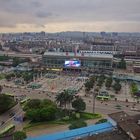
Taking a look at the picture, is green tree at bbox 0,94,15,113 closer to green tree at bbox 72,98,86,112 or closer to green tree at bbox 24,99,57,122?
green tree at bbox 24,99,57,122

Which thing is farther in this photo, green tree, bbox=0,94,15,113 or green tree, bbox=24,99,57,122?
green tree, bbox=0,94,15,113

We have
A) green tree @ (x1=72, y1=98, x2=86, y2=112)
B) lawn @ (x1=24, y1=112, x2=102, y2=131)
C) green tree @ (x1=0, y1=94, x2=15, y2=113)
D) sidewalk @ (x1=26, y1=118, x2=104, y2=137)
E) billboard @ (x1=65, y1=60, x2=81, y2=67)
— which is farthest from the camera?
billboard @ (x1=65, y1=60, x2=81, y2=67)

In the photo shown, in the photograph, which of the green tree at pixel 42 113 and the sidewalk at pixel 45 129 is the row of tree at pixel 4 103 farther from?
the sidewalk at pixel 45 129

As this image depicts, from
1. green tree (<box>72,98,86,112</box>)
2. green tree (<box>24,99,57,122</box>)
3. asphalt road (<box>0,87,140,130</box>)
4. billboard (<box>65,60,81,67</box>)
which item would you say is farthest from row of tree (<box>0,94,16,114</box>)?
billboard (<box>65,60,81,67</box>)

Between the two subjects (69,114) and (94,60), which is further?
(94,60)

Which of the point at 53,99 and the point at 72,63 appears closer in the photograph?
the point at 53,99

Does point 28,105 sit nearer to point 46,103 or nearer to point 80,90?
point 46,103

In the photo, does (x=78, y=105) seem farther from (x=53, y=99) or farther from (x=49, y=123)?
(x=53, y=99)

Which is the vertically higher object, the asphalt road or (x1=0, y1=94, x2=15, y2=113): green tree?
(x1=0, y1=94, x2=15, y2=113): green tree

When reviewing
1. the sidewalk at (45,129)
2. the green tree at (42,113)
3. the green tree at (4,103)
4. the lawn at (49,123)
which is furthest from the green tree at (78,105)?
the green tree at (4,103)

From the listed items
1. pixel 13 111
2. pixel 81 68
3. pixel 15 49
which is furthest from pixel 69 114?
pixel 15 49

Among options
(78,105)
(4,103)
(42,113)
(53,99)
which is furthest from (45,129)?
(53,99)
